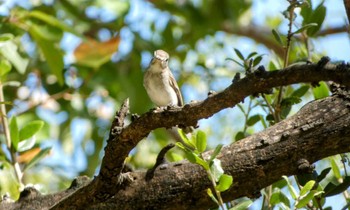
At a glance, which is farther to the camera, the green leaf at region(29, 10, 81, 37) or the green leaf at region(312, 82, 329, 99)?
the green leaf at region(29, 10, 81, 37)

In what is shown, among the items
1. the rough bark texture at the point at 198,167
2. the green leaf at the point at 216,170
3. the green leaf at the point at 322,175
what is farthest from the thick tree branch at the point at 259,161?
the green leaf at the point at 216,170

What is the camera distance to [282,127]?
91.5 inches

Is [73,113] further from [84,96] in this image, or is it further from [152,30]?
[152,30]

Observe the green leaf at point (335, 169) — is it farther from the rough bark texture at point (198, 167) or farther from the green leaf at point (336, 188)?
the rough bark texture at point (198, 167)

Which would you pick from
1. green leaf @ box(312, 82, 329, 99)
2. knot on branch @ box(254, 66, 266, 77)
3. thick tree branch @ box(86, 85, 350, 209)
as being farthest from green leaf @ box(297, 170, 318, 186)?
knot on branch @ box(254, 66, 266, 77)

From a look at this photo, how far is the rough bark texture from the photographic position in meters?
2.20

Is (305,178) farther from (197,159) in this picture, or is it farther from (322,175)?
(197,159)

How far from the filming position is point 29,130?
2.97 meters

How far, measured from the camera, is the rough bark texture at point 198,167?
2.20 metres

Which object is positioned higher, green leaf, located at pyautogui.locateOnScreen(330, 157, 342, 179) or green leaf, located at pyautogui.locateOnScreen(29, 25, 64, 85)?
green leaf, located at pyautogui.locateOnScreen(29, 25, 64, 85)

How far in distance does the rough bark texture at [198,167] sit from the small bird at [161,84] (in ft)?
3.69

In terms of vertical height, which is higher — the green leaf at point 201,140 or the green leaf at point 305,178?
the green leaf at point 201,140

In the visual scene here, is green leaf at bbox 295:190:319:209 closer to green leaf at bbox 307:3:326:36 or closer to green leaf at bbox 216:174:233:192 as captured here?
green leaf at bbox 216:174:233:192

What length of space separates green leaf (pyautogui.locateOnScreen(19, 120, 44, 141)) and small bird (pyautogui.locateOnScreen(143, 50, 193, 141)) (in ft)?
2.51
